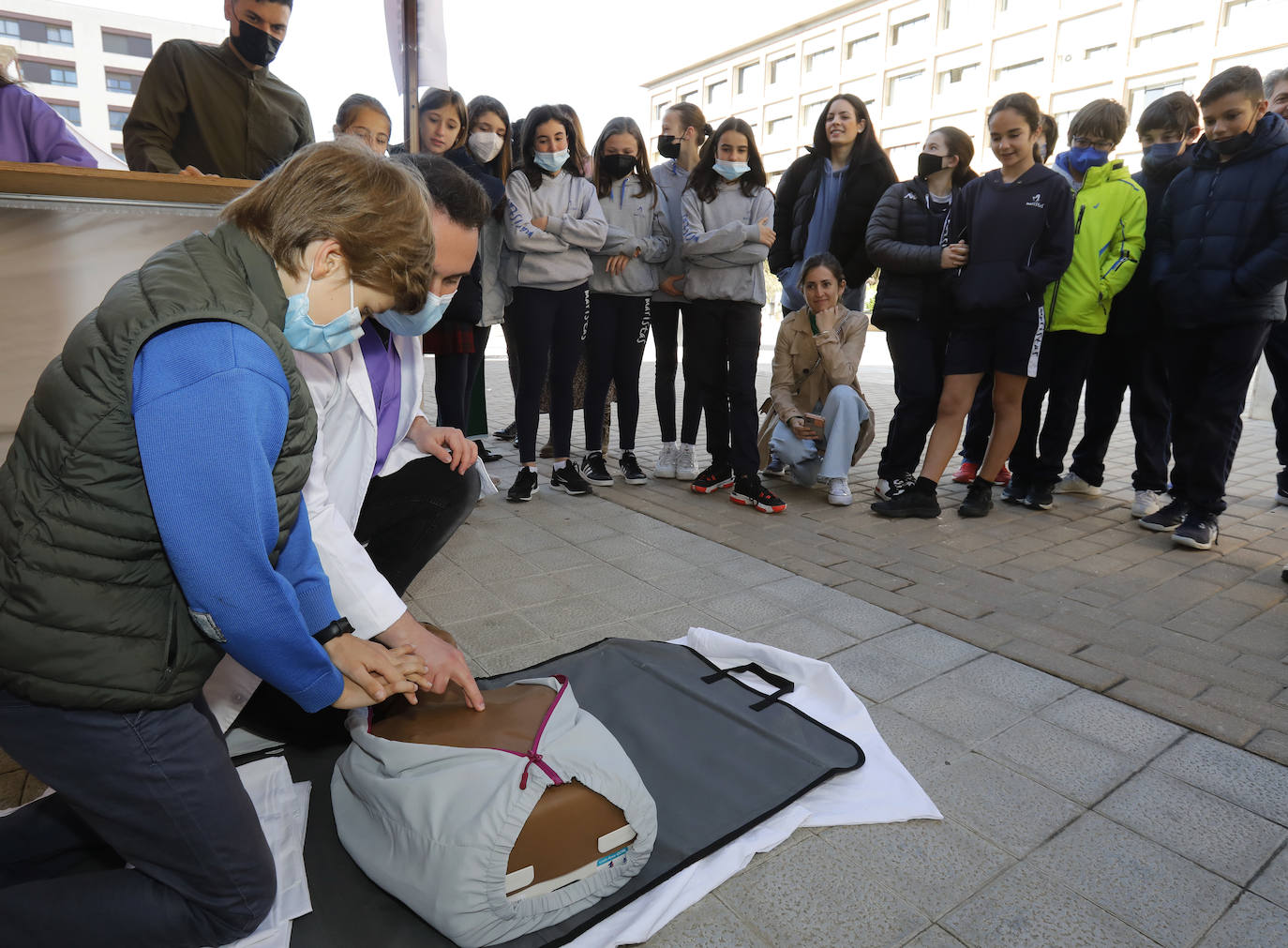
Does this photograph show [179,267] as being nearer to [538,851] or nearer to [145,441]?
[145,441]

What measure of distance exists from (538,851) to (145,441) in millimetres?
938

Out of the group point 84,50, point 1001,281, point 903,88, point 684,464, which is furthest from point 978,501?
point 84,50

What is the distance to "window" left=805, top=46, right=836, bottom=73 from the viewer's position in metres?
50.9

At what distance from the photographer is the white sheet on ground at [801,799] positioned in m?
1.52

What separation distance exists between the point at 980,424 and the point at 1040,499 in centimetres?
79

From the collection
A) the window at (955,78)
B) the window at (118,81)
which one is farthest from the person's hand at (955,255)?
the window at (118,81)

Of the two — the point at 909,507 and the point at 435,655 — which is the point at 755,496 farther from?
the point at 435,655

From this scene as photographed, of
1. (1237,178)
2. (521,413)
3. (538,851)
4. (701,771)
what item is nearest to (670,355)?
(521,413)

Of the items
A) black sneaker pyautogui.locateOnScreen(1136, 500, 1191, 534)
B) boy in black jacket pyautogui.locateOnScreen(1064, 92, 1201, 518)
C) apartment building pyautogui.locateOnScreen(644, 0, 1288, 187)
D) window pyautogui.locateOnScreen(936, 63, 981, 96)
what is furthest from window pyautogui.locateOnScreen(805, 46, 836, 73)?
black sneaker pyautogui.locateOnScreen(1136, 500, 1191, 534)

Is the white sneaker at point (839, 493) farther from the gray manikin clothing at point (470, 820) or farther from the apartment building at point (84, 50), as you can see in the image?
the apartment building at point (84, 50)

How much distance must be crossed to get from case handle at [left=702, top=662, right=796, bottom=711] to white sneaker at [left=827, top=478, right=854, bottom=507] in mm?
2378

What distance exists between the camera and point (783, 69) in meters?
54.5

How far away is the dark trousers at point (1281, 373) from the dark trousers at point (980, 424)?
4.96ft

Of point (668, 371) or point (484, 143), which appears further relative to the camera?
point (668, 371)
